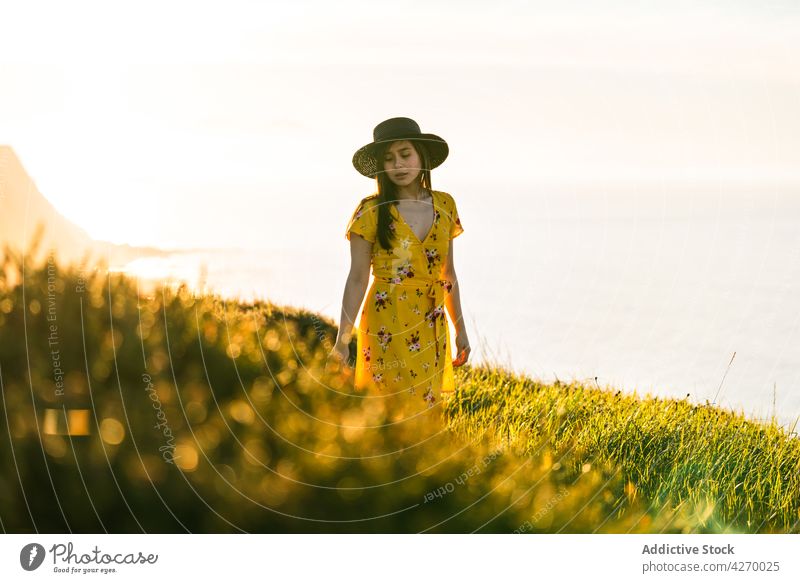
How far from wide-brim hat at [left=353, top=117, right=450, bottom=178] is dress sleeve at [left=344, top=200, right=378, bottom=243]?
0.68ft

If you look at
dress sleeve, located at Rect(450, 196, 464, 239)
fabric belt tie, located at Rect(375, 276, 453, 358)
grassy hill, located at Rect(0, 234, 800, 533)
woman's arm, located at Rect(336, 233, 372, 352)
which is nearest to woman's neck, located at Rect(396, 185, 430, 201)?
dress sleeve, located at Rect(450, 196, 464, 239)

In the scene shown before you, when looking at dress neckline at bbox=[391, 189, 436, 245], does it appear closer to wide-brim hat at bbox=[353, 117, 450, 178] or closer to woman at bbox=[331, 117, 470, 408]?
woman at bbox=[331, 117, 470, 408]

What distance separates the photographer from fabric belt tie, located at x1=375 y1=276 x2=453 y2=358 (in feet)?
12.5

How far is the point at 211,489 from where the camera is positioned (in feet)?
7.93

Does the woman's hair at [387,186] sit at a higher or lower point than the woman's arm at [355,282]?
higher

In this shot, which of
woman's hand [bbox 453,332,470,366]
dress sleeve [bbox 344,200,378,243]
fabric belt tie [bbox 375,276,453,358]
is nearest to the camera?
dress sleeve [bbox 344,200,378,243]

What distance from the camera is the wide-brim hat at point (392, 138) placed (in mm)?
3711

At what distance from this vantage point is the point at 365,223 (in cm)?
370

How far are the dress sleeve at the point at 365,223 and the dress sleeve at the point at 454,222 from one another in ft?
1.33

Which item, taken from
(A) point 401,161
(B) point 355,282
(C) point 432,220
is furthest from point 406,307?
(A) point 401,161

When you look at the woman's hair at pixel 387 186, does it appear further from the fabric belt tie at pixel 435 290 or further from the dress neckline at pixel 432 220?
the fabric belt tie at pixel 435 290

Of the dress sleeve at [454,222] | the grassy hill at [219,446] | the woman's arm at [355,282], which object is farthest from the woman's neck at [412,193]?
the grassy hill at [219,446]
